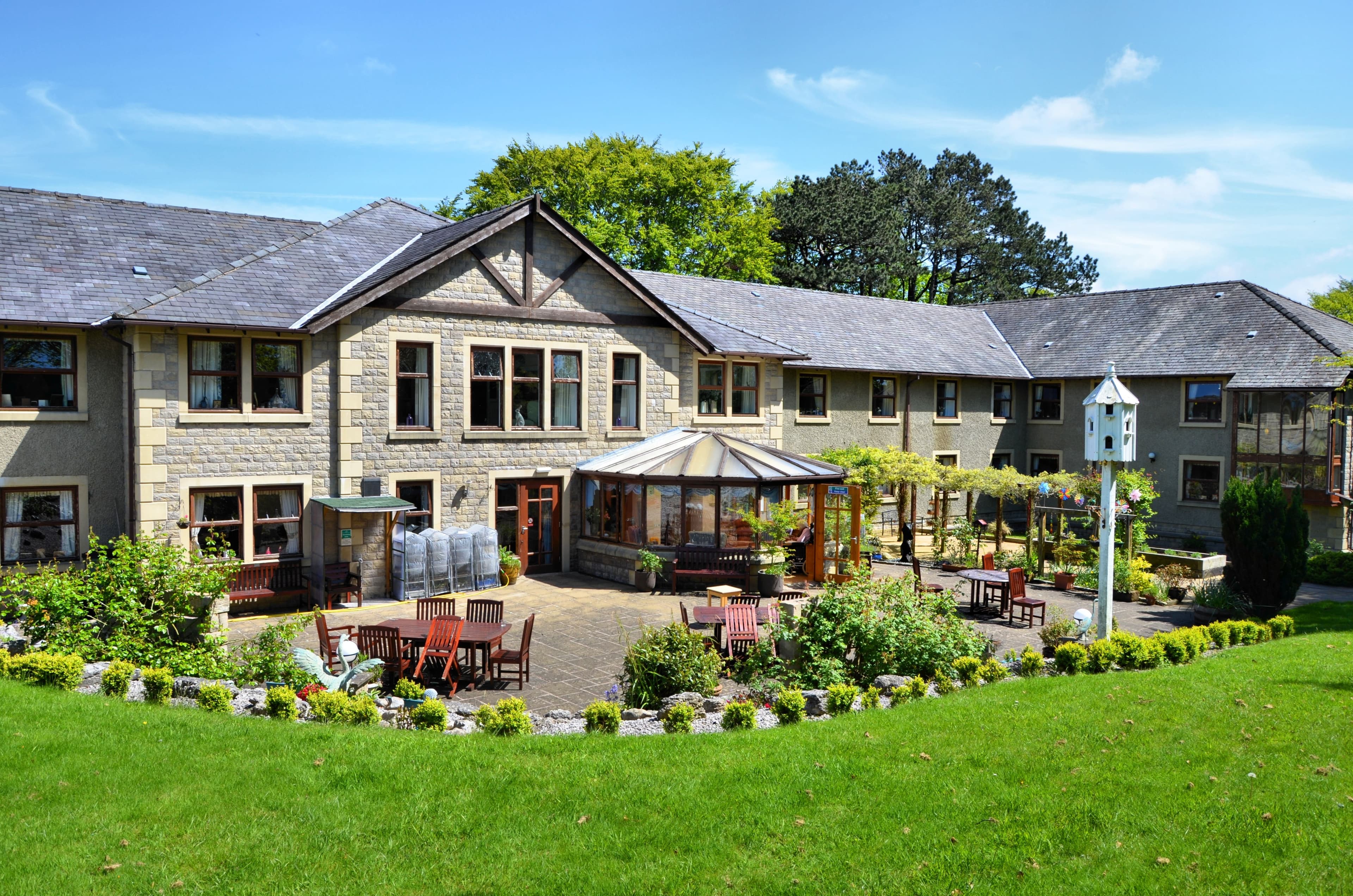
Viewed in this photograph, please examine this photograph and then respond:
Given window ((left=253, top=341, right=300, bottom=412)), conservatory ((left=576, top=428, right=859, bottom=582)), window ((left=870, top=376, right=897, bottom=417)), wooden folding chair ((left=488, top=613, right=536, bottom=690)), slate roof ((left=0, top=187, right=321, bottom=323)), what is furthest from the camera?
window ((left=870, top=376, right=897, bottom=417))

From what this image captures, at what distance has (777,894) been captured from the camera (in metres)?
5.97

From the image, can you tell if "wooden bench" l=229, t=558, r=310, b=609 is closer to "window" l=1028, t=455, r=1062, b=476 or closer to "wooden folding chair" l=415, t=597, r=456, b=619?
"wooden folding chair" l=415, t=597, r=456, b=619

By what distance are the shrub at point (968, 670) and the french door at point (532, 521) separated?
38.9ft

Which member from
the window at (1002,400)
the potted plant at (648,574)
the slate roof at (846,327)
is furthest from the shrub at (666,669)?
the window at (1002,400)

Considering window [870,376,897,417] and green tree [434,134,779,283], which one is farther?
green tree [434,134,779,283]

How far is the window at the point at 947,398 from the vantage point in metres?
30.9

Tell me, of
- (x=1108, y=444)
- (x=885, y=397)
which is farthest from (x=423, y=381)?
(x=885, y=397)

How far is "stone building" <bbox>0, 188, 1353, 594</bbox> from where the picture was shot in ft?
55.5

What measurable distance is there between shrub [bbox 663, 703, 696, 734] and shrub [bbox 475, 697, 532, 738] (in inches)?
52.8

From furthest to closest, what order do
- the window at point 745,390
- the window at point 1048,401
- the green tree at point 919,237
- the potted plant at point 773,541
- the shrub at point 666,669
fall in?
the green tree at point 919,237, the window at point 1048,401, the window at point 745,390, the potted plant at point 773,541, the shrub at point 666,669

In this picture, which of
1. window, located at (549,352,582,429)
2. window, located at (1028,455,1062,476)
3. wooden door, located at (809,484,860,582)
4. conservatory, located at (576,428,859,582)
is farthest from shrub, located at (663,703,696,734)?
window, located at (1028,455,1062,476)

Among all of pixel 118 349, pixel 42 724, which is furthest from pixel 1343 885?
pixel 118 349

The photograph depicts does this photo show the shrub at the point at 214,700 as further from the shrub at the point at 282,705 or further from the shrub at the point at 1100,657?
the shrub at the point at 1100,657

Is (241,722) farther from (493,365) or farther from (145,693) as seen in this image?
(493,365)
